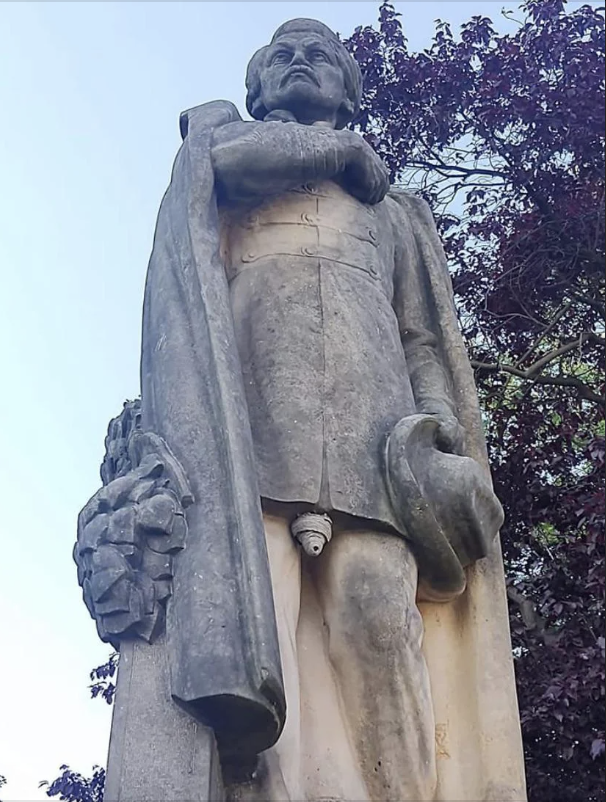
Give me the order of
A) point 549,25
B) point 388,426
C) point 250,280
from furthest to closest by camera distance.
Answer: point 549,25, point 250,280, point 388,426

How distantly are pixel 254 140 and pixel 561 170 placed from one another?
3.28 meters

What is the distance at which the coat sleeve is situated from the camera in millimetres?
4805

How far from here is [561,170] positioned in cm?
753

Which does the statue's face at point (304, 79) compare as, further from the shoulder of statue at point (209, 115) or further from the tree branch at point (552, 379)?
the tree branch at point (552, 379)

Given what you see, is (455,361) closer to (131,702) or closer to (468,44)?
(131,702)

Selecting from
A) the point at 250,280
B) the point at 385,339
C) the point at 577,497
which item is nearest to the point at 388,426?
the point at 385,339

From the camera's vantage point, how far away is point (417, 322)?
508 cm

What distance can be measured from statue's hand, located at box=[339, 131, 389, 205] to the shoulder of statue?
42cm

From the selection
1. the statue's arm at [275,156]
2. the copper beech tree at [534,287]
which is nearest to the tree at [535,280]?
the copper beech tree at [534,287]

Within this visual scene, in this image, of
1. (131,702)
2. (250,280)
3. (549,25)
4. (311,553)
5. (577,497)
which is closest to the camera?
(131,702)

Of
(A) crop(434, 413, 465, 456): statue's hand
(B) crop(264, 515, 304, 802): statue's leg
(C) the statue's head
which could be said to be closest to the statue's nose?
(C) the statue's head

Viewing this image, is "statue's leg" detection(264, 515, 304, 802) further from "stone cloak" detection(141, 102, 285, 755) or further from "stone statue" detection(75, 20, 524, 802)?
"stone cloak" detection(141, 102, 285, 755)

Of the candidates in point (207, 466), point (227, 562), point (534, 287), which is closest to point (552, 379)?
point (534, 287)

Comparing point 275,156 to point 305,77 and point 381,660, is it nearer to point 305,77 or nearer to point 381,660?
point 305,77
